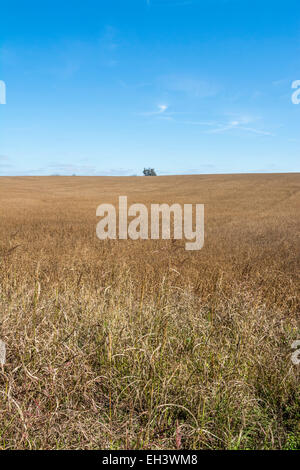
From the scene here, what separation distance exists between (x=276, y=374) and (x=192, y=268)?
12.5 ft

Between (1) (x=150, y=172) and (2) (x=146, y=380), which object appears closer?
(2) (x=146, y=380)

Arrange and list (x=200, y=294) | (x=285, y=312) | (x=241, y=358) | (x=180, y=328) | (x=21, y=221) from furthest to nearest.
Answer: (x=21, y=221)
(x=200, y=294)
(x=285, y=312)
(x=180, y=328)
(x=241, y=358)

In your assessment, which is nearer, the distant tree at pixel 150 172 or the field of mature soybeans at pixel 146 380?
the field of mature soybeans at pixel 146 380

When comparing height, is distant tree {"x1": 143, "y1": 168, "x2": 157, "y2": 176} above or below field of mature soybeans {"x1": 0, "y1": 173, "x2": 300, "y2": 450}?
above

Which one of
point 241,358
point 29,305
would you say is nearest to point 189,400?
point 241,358

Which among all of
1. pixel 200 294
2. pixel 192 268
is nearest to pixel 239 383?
pixel 200 294

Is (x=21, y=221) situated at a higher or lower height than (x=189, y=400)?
higher

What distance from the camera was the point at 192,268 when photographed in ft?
21.4

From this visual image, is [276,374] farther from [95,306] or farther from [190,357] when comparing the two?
[95,306]

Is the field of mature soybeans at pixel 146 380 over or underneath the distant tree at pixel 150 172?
underneath

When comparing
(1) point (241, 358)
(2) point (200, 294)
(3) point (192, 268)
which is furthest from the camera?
(3) point (192, 268)

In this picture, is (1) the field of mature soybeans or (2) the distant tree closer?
(1) the field of mature soybeans
